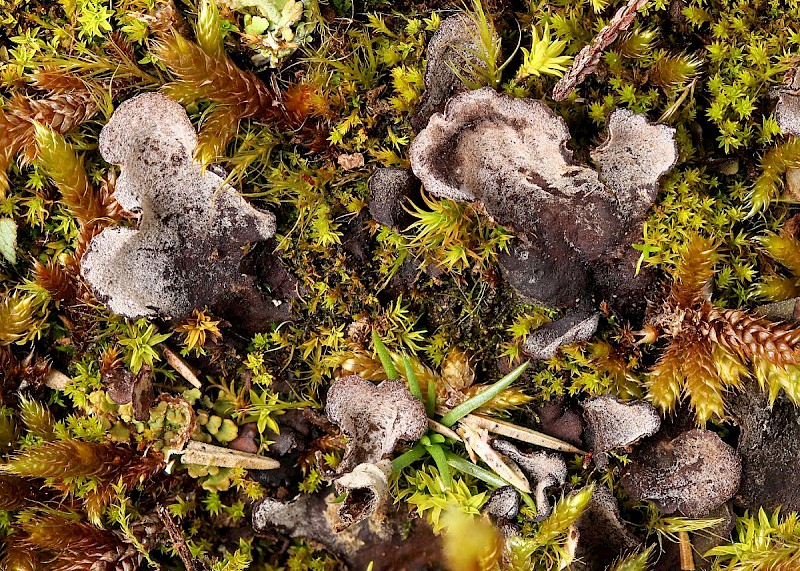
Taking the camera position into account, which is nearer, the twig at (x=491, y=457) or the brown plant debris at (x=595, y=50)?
the brown plant debris at (x=595, y=50)

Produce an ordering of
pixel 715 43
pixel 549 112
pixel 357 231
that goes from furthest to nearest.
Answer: pixel 357 231 < pixel 715 43 < pixel 549 112

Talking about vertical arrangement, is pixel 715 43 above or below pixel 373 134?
above

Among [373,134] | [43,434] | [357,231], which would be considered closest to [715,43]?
[373,134]

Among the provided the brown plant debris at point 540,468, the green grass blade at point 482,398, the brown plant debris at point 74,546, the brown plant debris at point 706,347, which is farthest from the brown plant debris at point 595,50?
the brown plant debris at point 74,546

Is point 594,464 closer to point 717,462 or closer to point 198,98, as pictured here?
point 717,462

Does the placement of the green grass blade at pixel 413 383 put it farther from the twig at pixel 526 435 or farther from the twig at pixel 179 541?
the twig at pixel 179 541

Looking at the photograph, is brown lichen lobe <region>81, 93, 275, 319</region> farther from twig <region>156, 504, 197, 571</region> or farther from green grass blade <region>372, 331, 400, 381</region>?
twig <region>156, 504, 197, 571</region>

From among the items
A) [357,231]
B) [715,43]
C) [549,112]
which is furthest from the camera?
[357,231]
